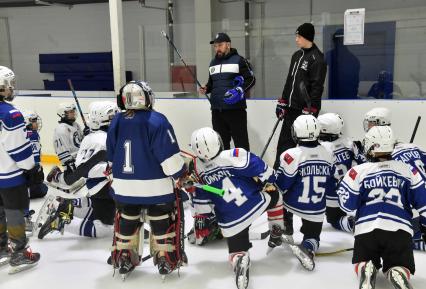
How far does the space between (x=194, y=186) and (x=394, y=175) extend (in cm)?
91

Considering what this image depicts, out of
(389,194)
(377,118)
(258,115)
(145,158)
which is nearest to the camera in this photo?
(389,194)

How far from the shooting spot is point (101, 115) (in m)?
2.84

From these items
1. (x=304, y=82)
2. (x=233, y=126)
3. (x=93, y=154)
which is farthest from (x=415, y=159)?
(x=93, y=154)

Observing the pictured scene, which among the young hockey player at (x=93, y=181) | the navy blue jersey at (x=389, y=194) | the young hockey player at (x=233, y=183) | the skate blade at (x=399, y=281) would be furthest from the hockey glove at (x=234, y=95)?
the skate blade at (x=399, y=281)

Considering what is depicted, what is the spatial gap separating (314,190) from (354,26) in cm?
236

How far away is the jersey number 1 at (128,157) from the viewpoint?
2191mm

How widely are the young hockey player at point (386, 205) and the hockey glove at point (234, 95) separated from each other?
187 centimetres

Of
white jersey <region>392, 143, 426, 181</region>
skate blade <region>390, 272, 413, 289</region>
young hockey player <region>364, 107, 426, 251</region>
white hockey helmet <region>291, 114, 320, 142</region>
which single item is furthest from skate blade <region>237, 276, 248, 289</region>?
white jersey <region>392, 143, 426, 181</region>

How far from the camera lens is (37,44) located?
29.4ft

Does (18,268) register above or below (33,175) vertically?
below

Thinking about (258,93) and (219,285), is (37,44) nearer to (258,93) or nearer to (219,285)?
(258,93)

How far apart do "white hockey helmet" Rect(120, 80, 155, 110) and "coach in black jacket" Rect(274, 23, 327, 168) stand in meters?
1.41

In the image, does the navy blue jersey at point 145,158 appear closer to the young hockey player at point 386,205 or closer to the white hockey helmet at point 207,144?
the white hockey helmet at point 207,144

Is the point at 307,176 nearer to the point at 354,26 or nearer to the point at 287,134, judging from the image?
the point at 287,134
